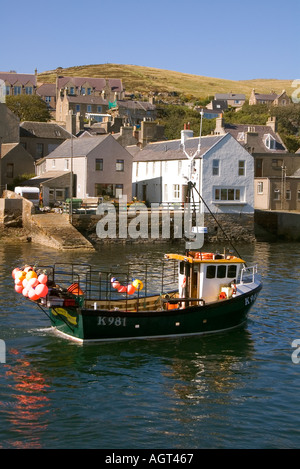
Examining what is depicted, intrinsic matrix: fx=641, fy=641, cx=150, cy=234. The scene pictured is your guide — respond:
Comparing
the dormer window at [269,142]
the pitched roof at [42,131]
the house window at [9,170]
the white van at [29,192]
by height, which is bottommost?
the white van at [29,192]

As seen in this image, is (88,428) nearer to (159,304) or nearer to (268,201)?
(159,304)

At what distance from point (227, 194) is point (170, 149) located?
9.81 metres

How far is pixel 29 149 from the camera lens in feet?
262

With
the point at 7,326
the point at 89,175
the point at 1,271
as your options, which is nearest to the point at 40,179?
the point at 89,175

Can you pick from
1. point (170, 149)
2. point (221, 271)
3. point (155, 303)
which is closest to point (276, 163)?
point (170, 149)

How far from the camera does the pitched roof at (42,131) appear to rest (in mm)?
80088

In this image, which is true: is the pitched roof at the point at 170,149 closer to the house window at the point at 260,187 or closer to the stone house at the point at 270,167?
the house window at the point at 260,187

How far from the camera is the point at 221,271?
27.2 metres

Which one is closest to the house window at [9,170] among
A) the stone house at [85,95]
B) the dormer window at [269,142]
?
the dormer window at [269,142]

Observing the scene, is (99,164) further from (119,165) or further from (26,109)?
(26,109)

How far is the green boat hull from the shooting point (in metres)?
23.9

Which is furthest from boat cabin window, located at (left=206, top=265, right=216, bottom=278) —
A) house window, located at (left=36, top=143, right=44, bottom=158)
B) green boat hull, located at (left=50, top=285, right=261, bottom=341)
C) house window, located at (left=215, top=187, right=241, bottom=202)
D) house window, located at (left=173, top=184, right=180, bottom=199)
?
house window, located at (left=36, top=143, right=44, bottom=158)

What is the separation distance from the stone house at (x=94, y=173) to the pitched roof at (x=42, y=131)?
582 inches

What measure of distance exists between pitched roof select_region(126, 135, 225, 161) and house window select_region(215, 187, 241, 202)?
3941 mm
